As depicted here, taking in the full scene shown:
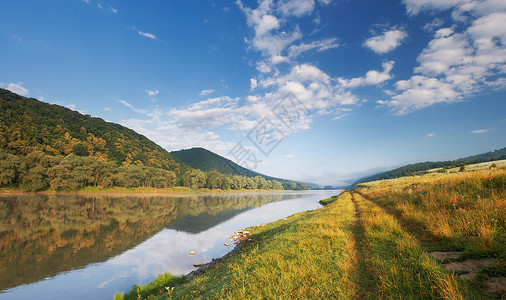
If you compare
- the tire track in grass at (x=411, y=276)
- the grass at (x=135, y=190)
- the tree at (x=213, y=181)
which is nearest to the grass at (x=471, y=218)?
the tire track in grass at (x=411, y=276)

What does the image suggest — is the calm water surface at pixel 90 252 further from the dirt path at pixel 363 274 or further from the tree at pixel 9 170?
the tree at pixel 9 170

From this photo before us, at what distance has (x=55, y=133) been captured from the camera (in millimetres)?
100688

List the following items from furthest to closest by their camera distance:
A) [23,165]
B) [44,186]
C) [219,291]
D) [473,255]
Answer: [44,186]
[23,165]
[219,291]
[473,255]

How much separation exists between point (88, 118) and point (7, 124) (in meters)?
68.1

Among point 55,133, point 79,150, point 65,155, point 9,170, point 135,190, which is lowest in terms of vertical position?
point 135,190

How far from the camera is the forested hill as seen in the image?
3196 inches

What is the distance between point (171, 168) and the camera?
17400 centimetres

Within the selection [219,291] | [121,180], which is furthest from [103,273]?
[121,180]

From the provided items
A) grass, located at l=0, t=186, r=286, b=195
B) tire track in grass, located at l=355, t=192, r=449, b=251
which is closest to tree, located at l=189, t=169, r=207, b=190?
grass, located at l=0, t=186, r=286, b=195

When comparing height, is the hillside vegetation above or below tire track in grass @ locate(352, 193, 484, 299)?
above

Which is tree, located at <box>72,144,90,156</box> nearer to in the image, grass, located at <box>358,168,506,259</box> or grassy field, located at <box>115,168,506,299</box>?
grassy field, located at <box>115,168,506,299</box>

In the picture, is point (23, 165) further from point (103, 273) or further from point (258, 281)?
point (258, 281)

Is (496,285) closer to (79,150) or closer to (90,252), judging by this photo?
(90,252)

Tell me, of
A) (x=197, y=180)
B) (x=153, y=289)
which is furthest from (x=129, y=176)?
(x=153, y=289)
